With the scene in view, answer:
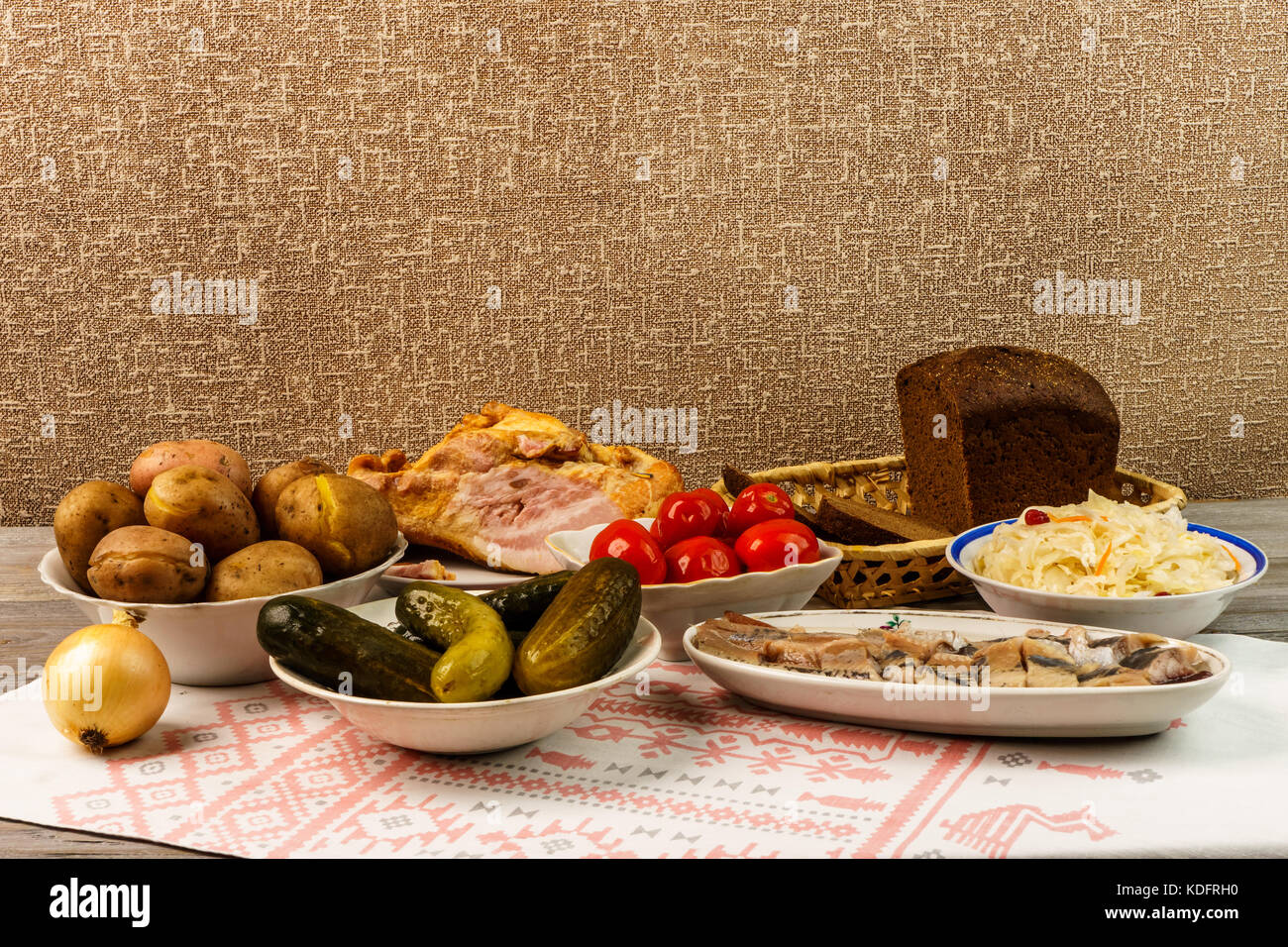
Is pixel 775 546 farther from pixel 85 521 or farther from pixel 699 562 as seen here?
pixel 85 521

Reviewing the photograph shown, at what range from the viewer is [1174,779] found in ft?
2.86

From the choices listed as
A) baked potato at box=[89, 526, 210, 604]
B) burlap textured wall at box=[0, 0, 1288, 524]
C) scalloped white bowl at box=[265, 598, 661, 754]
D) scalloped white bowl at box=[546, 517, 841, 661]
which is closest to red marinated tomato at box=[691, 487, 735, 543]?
scalloped white bowl at box=[546, 517, 841, 661]

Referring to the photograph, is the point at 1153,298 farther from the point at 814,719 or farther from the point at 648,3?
the point at 814,719

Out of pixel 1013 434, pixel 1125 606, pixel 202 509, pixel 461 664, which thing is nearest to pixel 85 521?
pixel 202 509

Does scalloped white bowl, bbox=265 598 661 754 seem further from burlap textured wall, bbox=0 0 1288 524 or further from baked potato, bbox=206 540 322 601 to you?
burlap textured wall, bbox=0 0 1288 524

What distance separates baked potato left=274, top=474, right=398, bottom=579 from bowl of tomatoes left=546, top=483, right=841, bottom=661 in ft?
0.73

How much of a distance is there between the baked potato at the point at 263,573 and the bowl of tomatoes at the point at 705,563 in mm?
302

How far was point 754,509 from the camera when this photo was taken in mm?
1261

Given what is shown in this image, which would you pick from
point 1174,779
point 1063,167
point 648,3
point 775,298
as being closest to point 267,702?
point 1174,779

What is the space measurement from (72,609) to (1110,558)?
1301 millimetres

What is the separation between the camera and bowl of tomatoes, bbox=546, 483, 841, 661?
1126 millimetres

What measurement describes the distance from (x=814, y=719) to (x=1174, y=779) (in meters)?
0.31

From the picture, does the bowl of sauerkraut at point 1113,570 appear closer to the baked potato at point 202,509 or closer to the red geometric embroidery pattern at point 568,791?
the red geometric embroidery pattern at point 568,791
